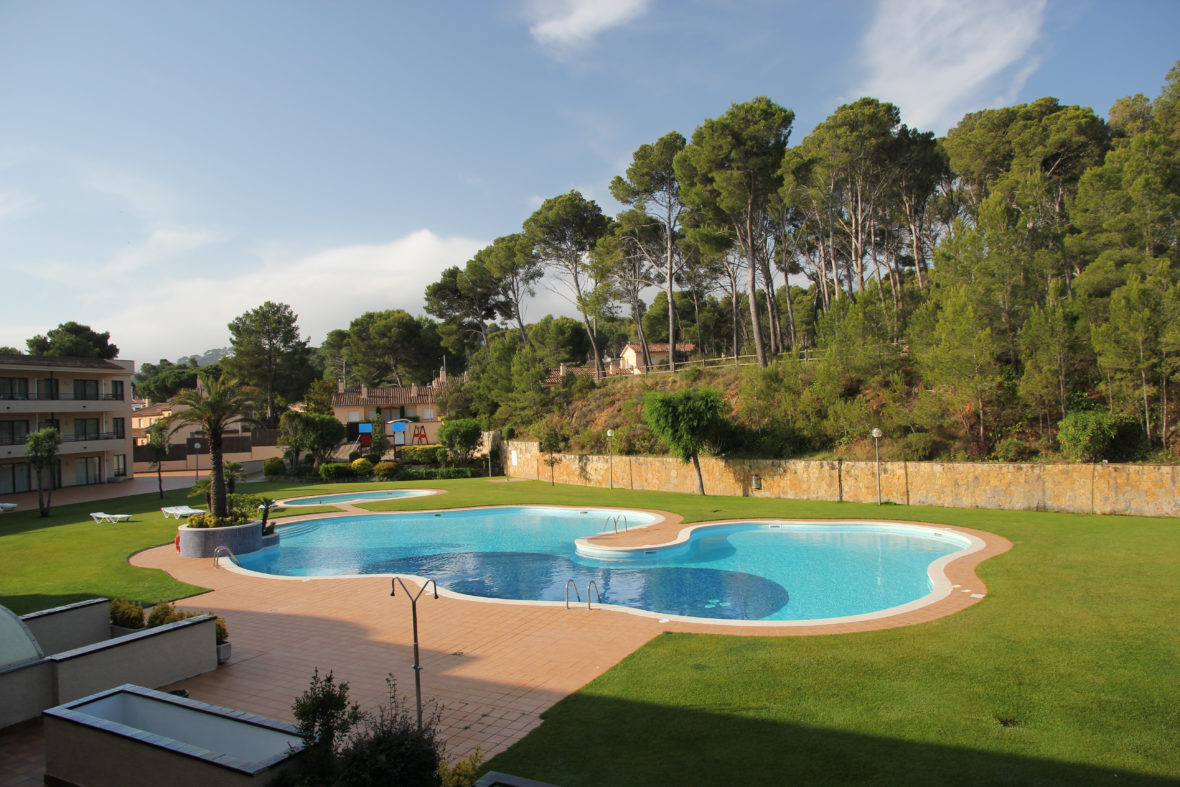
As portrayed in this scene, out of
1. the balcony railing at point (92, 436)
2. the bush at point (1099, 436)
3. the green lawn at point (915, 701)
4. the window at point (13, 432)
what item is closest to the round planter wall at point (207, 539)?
the green lawn at point (915, 701)

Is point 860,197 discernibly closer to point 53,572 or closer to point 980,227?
point 980,227

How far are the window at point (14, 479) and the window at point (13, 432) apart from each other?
4.04 ft

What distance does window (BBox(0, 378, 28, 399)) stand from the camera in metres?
32.8

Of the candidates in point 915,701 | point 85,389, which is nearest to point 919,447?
point 915,701

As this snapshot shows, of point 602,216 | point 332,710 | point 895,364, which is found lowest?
point 332,710

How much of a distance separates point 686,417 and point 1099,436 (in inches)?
518

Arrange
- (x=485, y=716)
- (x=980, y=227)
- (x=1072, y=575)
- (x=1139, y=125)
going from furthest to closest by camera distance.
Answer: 1. (x=1139, y=125)
2. (x=980, y=227)
3. (x=1072, y=575)
4. (x=485, y=716)

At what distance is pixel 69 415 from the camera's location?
36.0 metres

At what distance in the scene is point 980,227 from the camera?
2373 centimetres

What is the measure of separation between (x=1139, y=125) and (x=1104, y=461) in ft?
58.5

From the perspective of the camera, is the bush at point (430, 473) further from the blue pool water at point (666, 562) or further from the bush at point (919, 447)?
the bush at point (919, 447)

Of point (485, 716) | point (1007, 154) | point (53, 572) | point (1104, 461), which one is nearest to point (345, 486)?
point (53, 572)

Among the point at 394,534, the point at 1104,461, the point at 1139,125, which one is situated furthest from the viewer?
the point at 1139,125

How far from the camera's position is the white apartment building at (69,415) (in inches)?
1293
